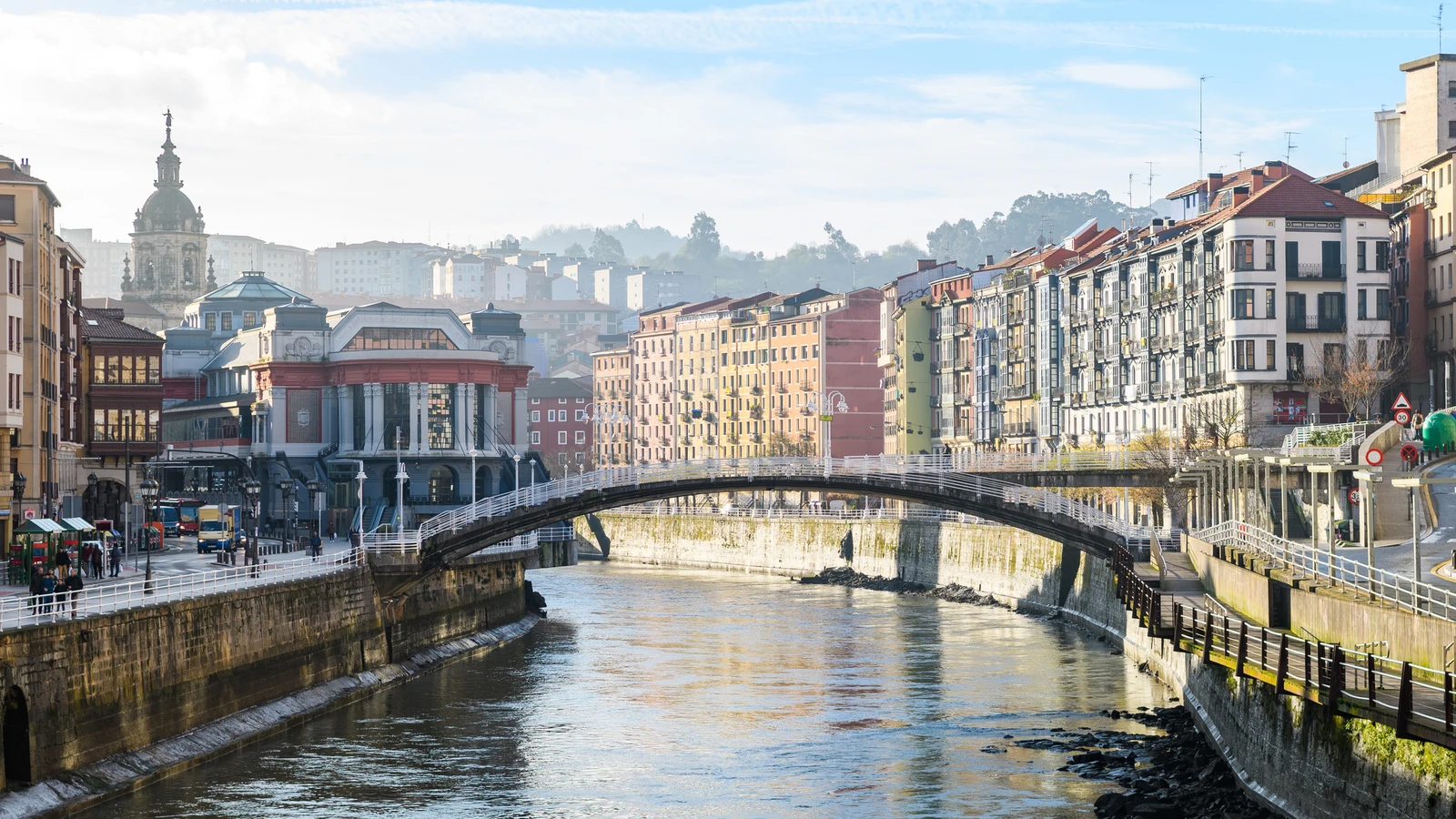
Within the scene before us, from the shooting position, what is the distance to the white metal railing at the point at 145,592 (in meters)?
42.3

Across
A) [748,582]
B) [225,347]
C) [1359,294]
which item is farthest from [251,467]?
[1359,294]

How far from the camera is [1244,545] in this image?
5962 centimetres

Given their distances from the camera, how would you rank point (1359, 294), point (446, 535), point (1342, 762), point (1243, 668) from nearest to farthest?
point (1342, 762)
point (1243, 668)
point (446, 535)
point (1359, 294)

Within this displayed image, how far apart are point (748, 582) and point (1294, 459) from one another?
59014mm

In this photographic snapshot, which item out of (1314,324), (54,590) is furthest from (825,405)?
(54,590)

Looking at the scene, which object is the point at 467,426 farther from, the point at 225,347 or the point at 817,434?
the point at 817,434

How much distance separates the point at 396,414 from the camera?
11981 centimetres

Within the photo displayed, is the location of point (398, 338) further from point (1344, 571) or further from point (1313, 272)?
point (1344, 571)

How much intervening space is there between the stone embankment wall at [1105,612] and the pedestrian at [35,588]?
2390 centimetres

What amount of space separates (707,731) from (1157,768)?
46.4ft

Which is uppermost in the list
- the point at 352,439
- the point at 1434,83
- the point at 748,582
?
the point at 1434,83

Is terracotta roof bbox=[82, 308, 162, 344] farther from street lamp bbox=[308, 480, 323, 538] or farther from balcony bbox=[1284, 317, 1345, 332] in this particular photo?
balcony bbox=[1284, 317, 1345, 332]

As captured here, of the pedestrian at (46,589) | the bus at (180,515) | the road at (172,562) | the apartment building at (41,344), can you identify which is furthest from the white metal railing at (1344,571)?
the bus at (180,515)

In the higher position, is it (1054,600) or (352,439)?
(352,439)
